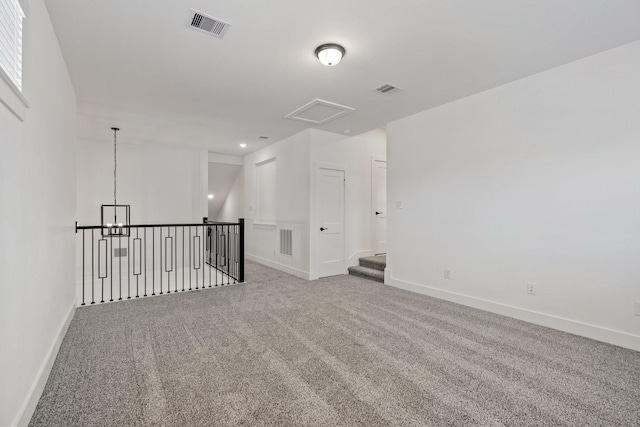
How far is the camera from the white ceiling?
223cm

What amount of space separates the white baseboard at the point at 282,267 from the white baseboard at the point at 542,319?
6.00 feet

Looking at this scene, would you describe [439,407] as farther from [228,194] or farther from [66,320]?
[228,194]

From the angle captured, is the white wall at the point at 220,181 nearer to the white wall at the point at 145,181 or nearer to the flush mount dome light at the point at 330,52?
the white wall at the point at 145,181

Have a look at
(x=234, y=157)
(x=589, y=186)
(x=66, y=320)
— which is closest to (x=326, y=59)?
(x=589, y=186)

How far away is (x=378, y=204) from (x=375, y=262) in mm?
1373

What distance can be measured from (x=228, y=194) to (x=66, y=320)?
6.59m

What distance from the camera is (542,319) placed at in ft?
10.5

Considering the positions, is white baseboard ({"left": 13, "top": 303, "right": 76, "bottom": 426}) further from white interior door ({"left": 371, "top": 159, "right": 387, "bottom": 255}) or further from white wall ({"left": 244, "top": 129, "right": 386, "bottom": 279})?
white interior door ({"left": 371, "top": 159, "right": 387, "bottom": 255})

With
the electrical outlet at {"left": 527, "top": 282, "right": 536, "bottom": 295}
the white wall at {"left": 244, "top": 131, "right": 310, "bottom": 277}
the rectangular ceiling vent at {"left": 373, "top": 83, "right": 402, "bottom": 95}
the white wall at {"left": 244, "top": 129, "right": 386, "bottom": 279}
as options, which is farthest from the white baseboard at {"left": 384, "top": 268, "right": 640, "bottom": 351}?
the rectangular ceiling vent at {"left": 373, "top": 83, "right": 402, "bottom": 95}

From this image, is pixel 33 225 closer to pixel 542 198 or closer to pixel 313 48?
pixel 313 48

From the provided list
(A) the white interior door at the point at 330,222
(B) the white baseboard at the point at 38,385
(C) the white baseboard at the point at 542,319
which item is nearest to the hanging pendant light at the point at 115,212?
(B) the white baseboard at the point at 38,385

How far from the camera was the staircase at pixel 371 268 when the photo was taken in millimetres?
5275

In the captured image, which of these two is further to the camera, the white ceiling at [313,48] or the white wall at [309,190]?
the white wall at [309,190]

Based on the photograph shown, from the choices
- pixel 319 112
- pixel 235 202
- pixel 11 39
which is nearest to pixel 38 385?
pixel 11 39
